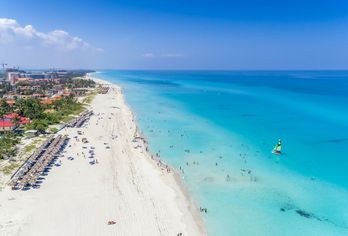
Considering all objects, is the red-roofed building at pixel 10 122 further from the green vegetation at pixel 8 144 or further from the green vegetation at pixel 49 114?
the green vegetation at pixel 8 144

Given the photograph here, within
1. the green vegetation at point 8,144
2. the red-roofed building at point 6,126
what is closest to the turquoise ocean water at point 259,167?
the green vegetation at point 8,144

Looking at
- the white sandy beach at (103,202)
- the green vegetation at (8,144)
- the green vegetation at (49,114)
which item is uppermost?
the green vegetation at (49,114)

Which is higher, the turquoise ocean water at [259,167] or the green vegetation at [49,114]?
the green vegetation at [49,114]

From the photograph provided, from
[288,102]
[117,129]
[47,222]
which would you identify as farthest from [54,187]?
[288,102]

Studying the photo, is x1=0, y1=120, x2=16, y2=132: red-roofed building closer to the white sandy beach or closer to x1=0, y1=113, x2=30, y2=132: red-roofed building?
x1=0, y1=113, x2=30, y2=132: red-roofed building

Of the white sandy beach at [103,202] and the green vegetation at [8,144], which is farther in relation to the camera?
the green vegetation at [8,144]

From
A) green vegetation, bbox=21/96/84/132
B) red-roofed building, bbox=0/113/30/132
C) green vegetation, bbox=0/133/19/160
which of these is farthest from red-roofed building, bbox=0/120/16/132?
green vegetation, bbox=0/133/19/160

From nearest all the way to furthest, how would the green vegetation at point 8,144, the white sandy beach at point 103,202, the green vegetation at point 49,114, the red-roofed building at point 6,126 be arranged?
the white sandy beach at point 103,202 < the green vegetation at point 8,144 < the red-roofed building at point 6,126 < the green vegetation at point 49,114

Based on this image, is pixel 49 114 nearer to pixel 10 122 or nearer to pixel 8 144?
pixel 10 122

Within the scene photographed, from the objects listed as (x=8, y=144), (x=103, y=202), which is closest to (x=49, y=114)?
(x=8, y=144)
